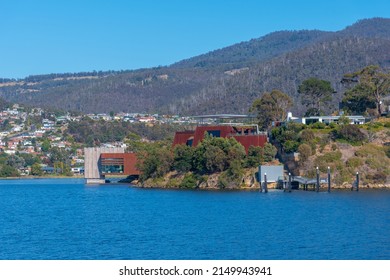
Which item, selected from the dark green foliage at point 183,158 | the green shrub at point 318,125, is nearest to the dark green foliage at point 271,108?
the green shrub at point 318,125

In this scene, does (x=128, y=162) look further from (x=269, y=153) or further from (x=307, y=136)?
(x=307, y=136)

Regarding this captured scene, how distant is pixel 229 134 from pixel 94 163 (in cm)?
3231

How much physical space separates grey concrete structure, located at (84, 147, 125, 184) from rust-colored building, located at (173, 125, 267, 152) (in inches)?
781

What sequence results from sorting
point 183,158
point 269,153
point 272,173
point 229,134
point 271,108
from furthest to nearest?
point 271,108
point 229,134
point 183,158
point 269,153
point 272,173

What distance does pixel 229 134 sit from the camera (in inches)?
4427

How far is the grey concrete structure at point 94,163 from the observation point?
450ft

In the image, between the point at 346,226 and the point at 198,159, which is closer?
the point at 346,226

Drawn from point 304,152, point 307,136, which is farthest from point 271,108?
point 304,152

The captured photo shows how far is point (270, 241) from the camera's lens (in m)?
52.5

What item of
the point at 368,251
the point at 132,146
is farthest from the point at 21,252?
the point at 132,146

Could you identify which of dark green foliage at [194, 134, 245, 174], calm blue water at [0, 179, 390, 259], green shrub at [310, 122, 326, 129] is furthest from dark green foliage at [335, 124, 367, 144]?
calm blue water at [0, 179, 390, 259]

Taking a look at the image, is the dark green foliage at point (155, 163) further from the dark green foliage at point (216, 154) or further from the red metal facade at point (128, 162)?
the red metal facade at point (128, 162)

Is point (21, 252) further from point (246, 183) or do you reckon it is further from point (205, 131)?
point (205, 131)

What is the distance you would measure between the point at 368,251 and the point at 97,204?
136 feet
